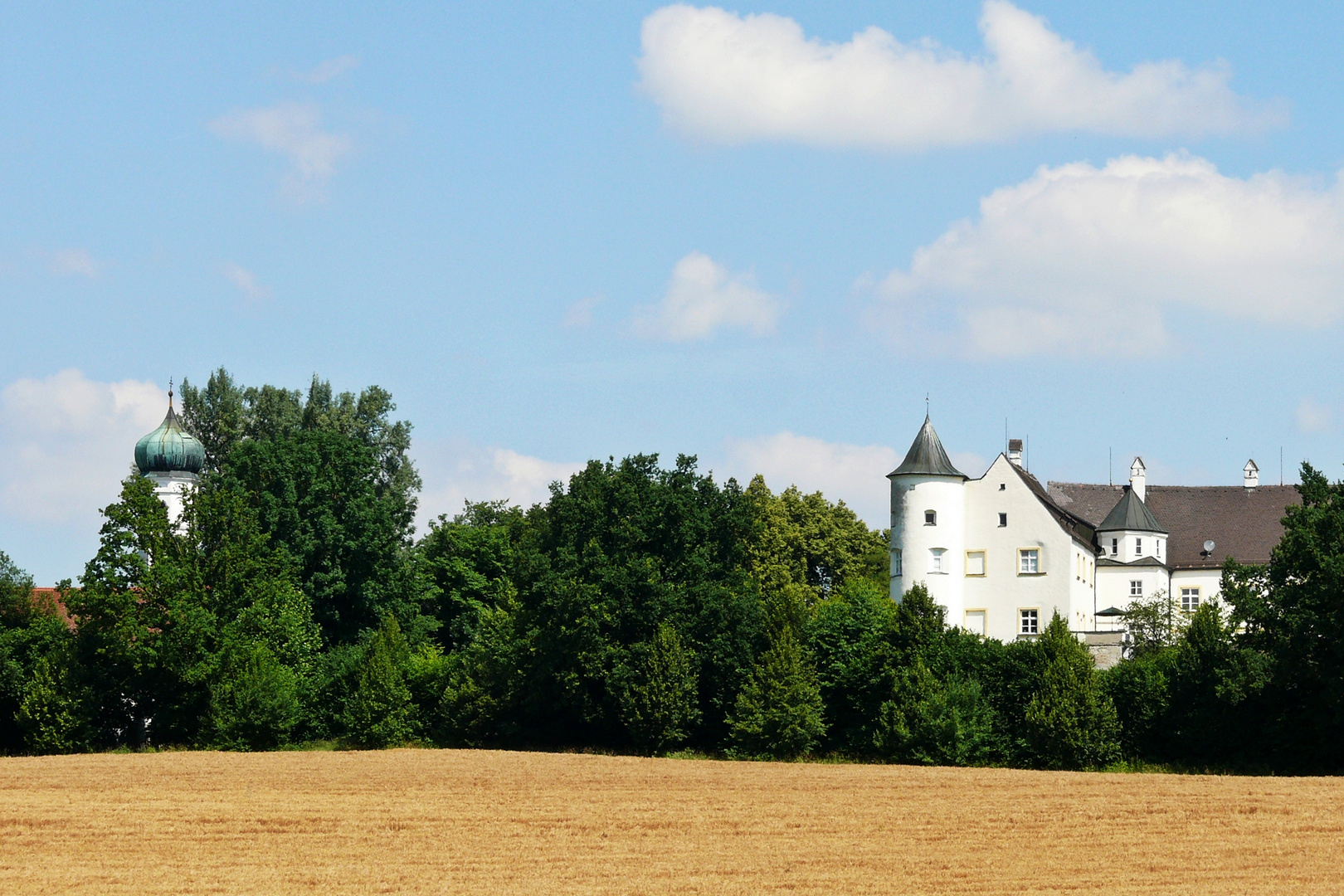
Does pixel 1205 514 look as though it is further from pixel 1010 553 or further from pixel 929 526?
pixel 929 526

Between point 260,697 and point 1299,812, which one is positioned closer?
point 1299,812

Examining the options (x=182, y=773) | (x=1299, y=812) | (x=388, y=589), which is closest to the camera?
(x=1299, y=812)

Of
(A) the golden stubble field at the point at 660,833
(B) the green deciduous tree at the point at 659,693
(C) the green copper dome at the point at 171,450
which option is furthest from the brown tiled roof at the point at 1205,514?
(C) the green copper dome at the point at 171,450

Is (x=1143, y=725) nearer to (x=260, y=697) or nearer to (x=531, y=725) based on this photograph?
(x=531, y=725)

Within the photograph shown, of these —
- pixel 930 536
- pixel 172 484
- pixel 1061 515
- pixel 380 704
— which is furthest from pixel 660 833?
pixel 172 484

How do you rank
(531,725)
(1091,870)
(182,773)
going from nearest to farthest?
(1091,870), (182,773), (531,725)

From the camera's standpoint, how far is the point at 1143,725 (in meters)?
49.0

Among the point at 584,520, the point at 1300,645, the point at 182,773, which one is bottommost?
the point at 182,773

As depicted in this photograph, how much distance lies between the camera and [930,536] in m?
72.4

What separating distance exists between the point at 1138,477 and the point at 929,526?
15.4 m

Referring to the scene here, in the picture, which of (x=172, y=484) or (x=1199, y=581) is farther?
(x=172, y=484)

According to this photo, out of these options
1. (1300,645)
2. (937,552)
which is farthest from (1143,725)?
(937,552)

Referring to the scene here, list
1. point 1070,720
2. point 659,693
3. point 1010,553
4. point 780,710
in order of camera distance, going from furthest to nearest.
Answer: point 1010,553
point 659,693
point 780,710
point 1070,720

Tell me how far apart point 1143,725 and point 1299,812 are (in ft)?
56.9
